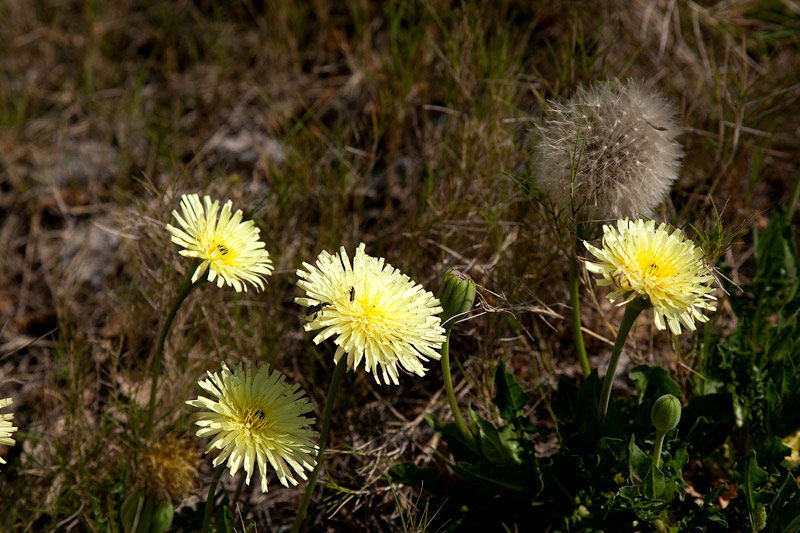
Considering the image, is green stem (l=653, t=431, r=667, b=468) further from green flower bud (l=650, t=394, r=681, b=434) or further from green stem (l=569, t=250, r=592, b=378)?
green stem (l=569, t=250, r=592, b=378)

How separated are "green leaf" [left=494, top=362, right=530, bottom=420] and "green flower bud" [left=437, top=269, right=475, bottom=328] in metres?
0.34

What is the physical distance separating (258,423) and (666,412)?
99 centimetres

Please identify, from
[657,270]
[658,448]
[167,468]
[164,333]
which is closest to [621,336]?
[657,270]

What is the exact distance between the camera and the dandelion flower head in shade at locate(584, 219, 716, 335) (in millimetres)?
1689

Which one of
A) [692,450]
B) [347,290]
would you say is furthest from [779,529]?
[347,290]

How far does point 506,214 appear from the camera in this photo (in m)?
2.76

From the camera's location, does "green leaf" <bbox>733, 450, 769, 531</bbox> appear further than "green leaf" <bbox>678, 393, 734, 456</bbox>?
No

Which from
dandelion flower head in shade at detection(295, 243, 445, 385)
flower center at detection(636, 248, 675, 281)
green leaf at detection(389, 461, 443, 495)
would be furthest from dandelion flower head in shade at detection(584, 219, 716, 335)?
green leaf at detection(389, 461, 443, 495)

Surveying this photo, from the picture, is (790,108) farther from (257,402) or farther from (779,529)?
(257,402)

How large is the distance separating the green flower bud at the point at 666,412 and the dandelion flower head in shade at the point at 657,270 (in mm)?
187

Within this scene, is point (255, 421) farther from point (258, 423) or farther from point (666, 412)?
point (666, 412)

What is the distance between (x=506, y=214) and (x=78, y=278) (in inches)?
75.9

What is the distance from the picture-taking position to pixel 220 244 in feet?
6.42

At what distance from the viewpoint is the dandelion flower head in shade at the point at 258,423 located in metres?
1.71
